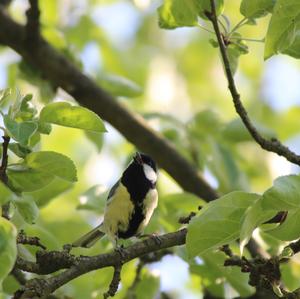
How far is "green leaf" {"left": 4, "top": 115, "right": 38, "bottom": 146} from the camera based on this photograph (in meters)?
1.95

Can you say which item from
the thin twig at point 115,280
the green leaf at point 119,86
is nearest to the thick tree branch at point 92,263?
the thin twig at point 115,280

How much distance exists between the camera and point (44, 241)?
2748 millimetres

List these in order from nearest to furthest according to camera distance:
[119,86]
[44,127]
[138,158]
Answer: [44,127], [138,158], [119,86]

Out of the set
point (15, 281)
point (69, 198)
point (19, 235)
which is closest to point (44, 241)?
point (15, 281)

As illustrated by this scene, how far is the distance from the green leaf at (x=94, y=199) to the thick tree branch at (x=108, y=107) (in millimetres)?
551

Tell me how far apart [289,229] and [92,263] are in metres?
0.59

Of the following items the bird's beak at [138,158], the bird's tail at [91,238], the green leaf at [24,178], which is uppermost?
the bird's beak at [138,158]

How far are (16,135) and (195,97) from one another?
13.0 feet

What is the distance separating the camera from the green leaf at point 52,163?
2.05m

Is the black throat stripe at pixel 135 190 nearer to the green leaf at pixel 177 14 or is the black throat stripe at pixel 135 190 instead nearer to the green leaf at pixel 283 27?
the green leaf at pixel 177 14

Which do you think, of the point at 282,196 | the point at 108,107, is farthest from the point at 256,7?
the point at 108,107

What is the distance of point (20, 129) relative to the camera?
1979mm

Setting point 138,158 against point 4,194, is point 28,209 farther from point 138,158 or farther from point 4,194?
point 138,158

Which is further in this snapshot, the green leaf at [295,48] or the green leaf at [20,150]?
the green leaf at [295,48]
